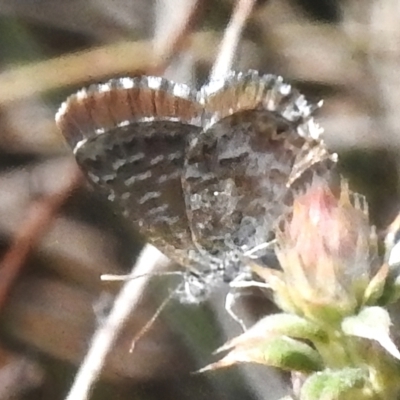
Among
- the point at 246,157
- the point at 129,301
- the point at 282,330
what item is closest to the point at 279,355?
the point at 282,330

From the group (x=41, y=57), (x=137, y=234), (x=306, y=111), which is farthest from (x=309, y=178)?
(x=41, y=57)

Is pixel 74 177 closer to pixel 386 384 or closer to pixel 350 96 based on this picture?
pixel 350 96

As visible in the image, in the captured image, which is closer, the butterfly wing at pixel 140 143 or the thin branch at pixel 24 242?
the butterfly wing at pixel 140 143

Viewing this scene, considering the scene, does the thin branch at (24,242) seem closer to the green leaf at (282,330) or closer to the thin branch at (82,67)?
the thin branch at (82,67)

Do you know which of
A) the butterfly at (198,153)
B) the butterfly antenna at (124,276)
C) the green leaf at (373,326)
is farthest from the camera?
the butterfly antenna at (124,276)

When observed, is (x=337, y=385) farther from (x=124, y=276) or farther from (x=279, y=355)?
(x=124, y=276)

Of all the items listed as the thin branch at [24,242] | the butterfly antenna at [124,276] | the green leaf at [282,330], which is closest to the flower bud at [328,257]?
the green leaf at [282,330]
